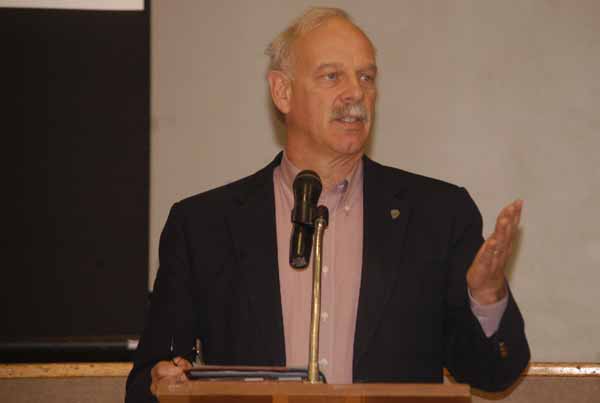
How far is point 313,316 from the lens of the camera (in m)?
1.96

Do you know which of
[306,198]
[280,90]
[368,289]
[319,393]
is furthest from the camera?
[280,90]

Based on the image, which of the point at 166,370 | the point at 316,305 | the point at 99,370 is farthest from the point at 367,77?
the point at 99,370

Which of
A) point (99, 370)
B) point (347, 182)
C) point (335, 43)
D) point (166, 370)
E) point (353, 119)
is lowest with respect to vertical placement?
point (99, 370)

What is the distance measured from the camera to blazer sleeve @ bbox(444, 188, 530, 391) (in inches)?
96.2

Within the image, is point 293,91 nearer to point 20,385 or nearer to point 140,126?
point 140,126

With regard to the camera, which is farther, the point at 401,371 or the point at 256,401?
the point at 401,371

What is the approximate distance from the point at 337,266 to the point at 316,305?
2.87 ft

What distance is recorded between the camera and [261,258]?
283 centimetres

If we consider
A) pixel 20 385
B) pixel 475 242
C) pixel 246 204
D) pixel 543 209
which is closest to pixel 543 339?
pixel 543 209

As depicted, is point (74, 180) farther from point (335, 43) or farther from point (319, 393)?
point (319, 393)

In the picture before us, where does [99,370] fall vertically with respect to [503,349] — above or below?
below

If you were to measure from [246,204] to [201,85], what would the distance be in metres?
1.02

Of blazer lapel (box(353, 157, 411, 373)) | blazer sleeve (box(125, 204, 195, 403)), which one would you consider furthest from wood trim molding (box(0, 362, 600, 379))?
blazer lapel (box(353, 157, 411, 373))

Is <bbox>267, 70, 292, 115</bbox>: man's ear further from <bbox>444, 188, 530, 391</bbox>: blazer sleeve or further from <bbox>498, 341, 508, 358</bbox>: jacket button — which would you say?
<bbox>498, 341, 508, 358</bbox>: jacket button
